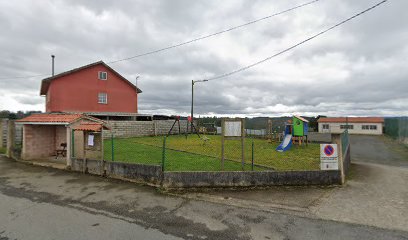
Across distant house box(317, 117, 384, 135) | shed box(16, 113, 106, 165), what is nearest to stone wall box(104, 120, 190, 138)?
shed box(16, 113, 106, 165)

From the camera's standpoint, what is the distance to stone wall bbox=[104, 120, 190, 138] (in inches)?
863

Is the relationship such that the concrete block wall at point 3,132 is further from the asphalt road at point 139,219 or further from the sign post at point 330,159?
the sign post at point 330,159

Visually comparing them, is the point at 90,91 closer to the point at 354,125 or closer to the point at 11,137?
the point at 11,137

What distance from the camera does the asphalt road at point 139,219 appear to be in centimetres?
455

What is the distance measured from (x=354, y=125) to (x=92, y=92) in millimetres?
43683

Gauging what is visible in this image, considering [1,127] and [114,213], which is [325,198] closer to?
[114,213]

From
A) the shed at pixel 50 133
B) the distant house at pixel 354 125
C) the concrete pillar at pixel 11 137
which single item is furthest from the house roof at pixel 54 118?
the distant house at pixel 354 125

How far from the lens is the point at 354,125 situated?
1606 inches

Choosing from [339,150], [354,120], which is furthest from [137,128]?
[354,120]

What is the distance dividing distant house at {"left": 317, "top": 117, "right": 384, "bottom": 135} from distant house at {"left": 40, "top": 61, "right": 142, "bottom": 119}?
110ft

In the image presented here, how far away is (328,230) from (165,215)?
12.1 feet

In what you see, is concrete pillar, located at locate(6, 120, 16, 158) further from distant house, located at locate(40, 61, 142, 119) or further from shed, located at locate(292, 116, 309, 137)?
shed, located at locate(292, 116, 309, 137)

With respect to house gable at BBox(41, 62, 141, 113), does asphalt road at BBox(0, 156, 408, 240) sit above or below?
below

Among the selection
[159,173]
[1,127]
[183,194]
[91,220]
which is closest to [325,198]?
[183,194]
